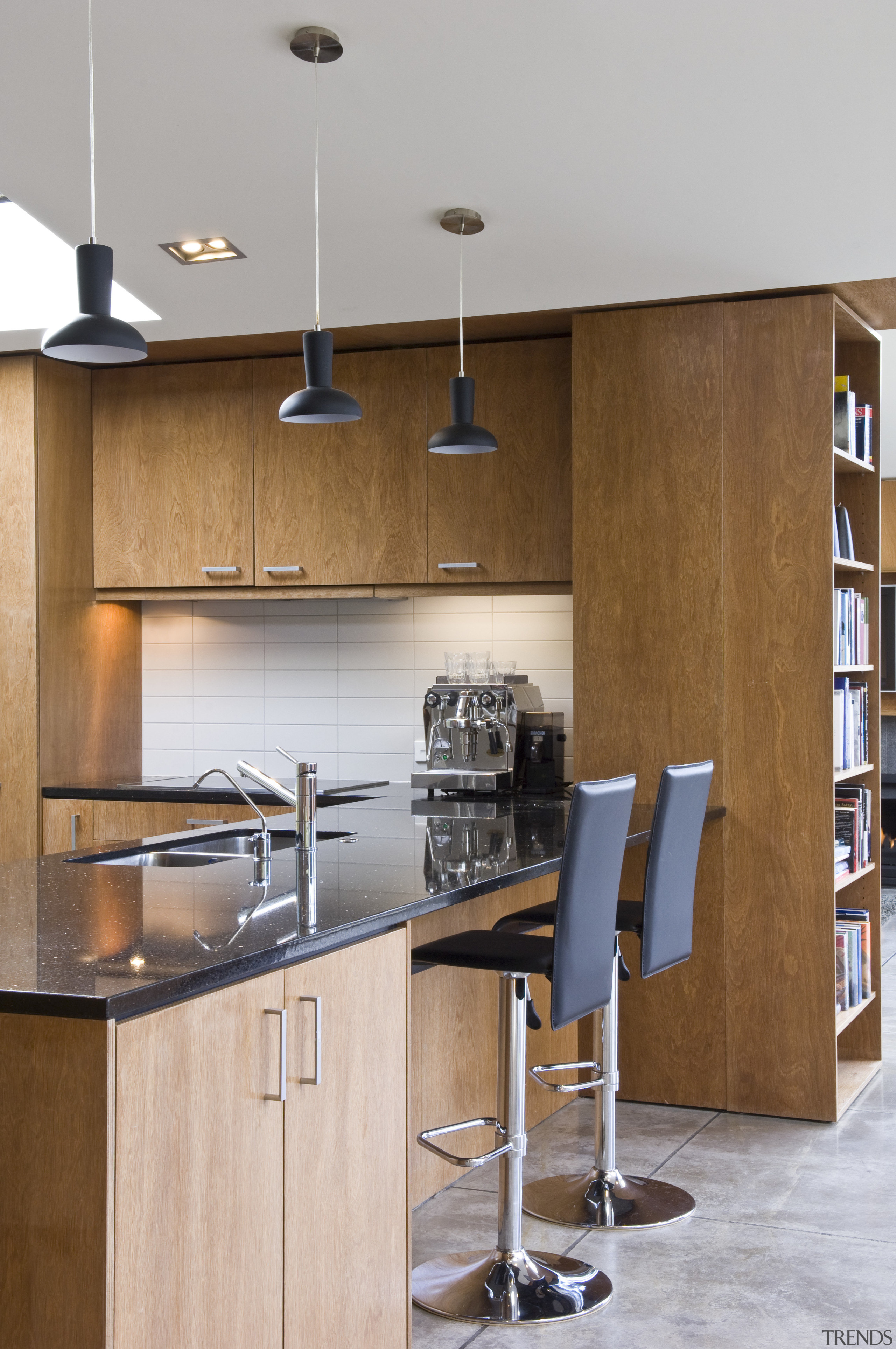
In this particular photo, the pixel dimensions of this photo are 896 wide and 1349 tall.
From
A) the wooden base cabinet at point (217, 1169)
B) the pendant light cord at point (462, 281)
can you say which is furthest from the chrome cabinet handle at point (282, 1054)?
the pendant light cord at point (462, 281)

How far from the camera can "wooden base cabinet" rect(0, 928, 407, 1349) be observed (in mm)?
1518

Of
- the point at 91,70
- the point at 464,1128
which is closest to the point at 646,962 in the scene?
the point at 464,1128

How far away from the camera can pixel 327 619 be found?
5203 millimetres

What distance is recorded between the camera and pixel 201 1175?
169 centimetres

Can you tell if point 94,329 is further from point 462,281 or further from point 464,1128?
point 464,1128

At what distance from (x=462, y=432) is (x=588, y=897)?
4.86 feet

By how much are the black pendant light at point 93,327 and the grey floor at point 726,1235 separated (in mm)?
1993

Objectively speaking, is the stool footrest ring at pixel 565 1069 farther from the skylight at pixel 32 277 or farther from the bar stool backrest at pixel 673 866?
the skylight at pixel 32 277

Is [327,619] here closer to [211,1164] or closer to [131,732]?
[131,732]

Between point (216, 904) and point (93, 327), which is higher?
point (93, 327)

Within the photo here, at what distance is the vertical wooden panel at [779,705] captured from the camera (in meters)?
3.87

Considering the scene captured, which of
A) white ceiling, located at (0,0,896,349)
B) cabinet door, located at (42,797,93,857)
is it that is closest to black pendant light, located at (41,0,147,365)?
white ceiling, located at (0,0,896,349)

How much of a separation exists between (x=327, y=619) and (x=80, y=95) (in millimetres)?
2673

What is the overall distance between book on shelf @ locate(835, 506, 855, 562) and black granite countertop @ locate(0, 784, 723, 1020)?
4.30ft
